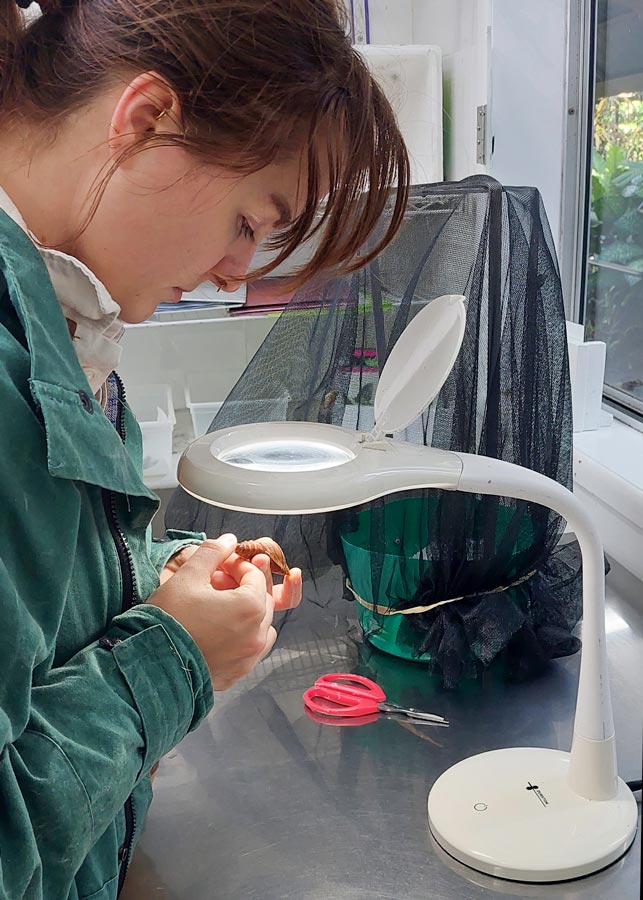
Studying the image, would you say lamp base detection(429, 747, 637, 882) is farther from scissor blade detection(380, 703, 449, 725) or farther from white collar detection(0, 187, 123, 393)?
white collar detection(0, 187, 123, 393)

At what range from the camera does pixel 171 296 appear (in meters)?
0.56

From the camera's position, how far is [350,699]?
829 mm

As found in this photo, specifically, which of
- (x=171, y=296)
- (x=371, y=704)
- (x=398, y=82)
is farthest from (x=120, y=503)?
(x=398, y=82)

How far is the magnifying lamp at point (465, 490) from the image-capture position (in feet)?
1.91

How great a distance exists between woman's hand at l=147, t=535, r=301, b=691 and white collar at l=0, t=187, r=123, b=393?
5.4 inches

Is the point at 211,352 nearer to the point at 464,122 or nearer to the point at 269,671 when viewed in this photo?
the point at 464,122

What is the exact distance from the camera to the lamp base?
2.08ft

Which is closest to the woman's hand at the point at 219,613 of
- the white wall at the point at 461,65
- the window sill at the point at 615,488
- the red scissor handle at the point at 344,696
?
the red scissor handle at the point at 344,696

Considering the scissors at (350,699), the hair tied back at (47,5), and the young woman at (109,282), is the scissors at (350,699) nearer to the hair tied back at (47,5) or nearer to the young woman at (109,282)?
A: the young woman at (109,282)

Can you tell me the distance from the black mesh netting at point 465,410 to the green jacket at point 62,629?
1.26ft

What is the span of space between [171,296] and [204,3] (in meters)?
0.17

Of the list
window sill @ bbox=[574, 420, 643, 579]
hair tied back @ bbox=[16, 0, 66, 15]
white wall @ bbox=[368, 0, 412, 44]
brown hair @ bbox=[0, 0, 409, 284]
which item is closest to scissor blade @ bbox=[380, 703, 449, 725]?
window sill @ bbox=[574, 420, 643, 579]

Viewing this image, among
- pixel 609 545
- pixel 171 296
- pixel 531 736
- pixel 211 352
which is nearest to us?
pixel 171 296

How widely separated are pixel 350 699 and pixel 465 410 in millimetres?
296
